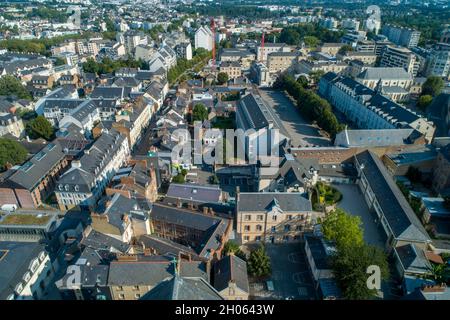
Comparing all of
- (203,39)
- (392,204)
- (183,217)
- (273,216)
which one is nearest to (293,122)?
(392,204)

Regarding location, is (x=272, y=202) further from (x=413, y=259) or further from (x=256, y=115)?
(x=256, y=115)

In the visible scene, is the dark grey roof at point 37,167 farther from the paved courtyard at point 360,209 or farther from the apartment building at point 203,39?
the apartment building at point 203,39

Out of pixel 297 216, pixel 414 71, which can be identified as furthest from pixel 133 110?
pixel 414 71

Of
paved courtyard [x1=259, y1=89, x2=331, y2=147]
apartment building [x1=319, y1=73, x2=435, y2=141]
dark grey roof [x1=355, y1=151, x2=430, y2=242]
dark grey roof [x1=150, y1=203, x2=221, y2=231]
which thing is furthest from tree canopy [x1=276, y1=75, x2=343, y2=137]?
dark grey roof [x1=150, y1=203, x2=221, y2=231]

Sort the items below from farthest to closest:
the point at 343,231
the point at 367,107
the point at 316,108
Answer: the point at 316,108 < the point at 367,107 < the point at 343,231

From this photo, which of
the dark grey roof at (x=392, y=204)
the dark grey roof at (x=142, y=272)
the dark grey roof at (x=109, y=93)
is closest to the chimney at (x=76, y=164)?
the dark grey roof at (x=142, y=272)

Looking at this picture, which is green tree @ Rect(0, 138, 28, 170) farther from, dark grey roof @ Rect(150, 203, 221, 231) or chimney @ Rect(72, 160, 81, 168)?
dark grey roof @ Rect(150, 203, 221, 231)
